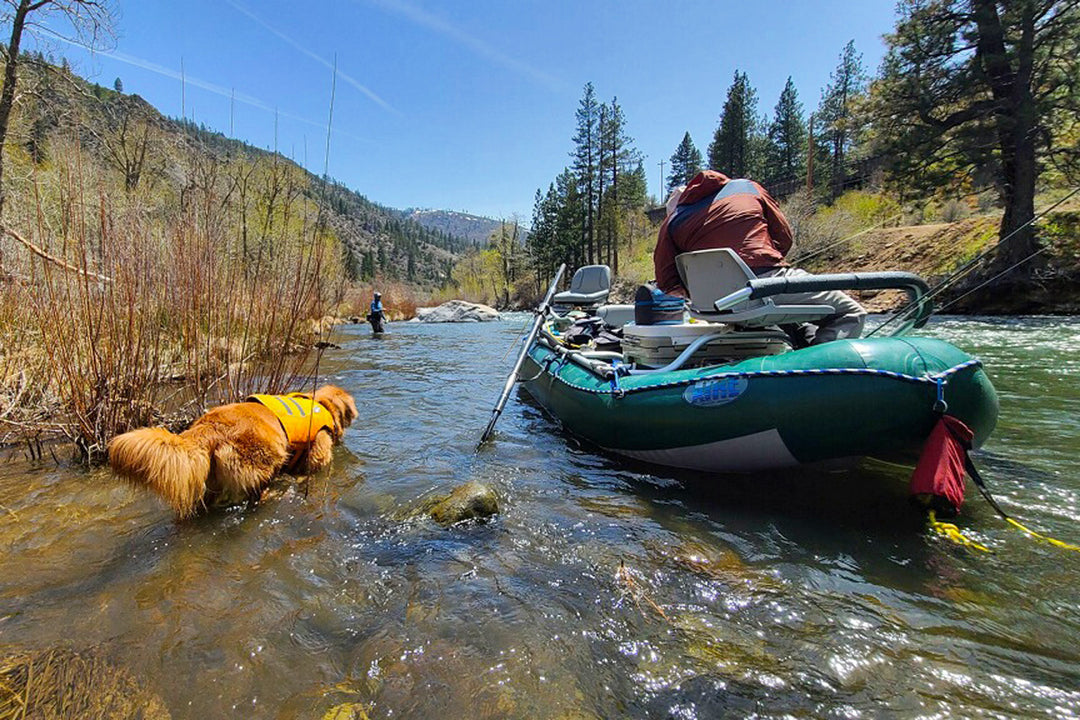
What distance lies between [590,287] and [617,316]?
175 cm

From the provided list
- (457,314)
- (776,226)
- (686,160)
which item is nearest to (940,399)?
(776,226)

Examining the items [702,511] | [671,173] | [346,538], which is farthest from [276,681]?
[671,173]

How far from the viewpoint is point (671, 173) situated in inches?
2982

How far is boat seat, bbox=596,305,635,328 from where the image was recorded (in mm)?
6809

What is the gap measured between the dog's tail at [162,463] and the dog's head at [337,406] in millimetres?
1525

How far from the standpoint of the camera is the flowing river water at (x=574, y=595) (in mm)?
1729

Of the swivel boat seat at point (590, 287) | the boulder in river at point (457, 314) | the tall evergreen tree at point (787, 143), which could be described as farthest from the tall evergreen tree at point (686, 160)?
the swivel boat seat at point (590, 287)

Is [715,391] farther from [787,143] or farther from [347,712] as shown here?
[787,143]

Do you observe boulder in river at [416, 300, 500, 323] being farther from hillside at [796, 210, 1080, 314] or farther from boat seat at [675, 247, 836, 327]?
boat seat at [675, 247, 836, 327]

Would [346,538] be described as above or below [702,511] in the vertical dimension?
below

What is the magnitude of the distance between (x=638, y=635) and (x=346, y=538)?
193cm

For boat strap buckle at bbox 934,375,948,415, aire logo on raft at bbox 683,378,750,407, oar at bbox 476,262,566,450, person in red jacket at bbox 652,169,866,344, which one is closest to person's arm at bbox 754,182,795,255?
person in red jacket at bbox 652,169,866,344

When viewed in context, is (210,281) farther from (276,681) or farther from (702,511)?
(702,511)

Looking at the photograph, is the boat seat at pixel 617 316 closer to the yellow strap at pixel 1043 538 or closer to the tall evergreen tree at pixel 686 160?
the yellow strap at pixel 1043 538
